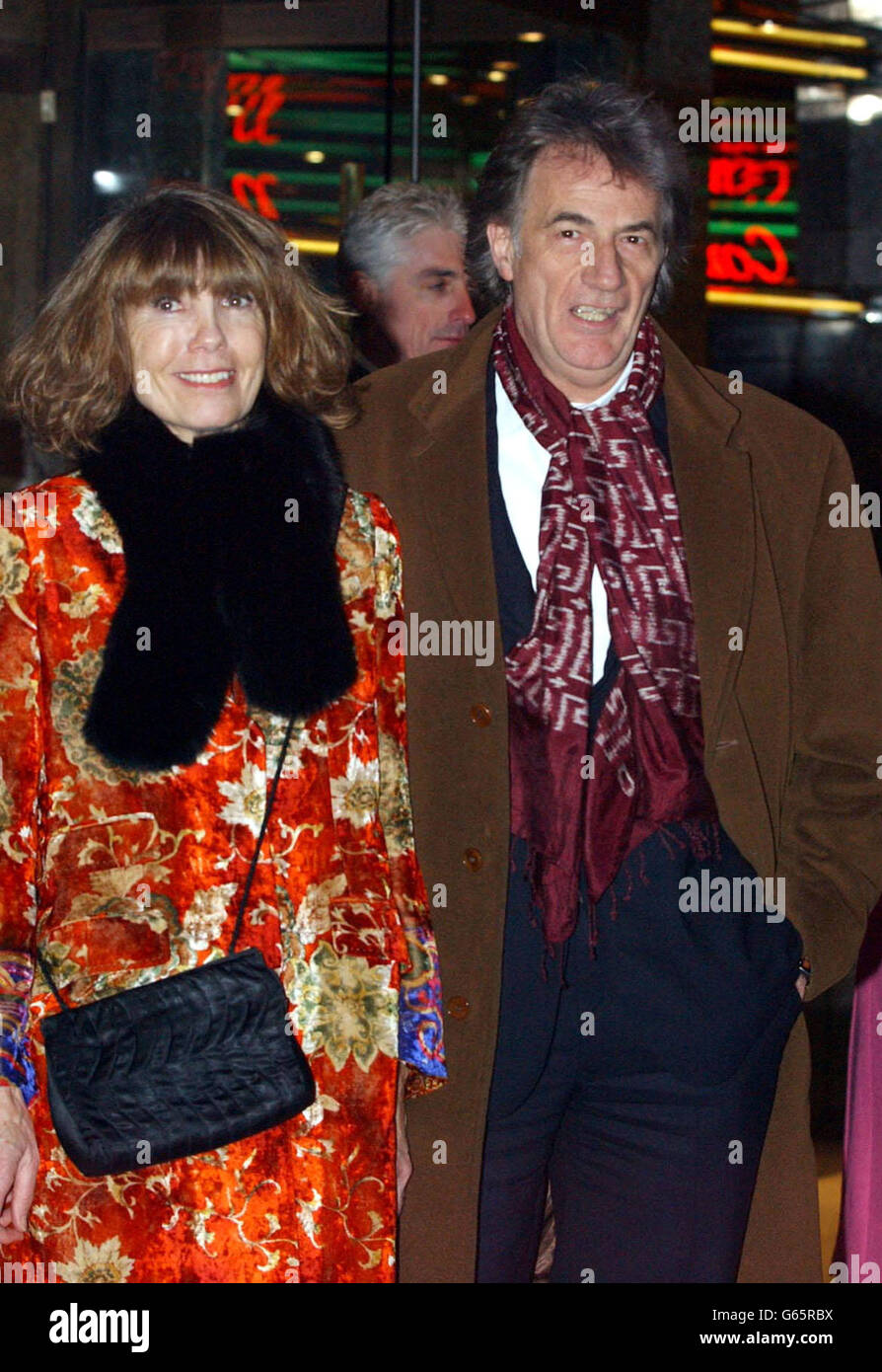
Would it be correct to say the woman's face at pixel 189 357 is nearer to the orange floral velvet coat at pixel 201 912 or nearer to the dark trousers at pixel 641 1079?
the orange floral velvet coat at pixel 201 912

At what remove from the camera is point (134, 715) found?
189cm

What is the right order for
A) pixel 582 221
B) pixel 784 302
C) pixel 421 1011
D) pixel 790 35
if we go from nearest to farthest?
1. pixel 421 1011
2. pixel 582 221
3. pixel 790 35
4. pixel 784 302

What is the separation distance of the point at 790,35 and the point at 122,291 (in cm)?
467

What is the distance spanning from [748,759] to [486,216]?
0.81 meters

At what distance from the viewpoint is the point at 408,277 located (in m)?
3.70

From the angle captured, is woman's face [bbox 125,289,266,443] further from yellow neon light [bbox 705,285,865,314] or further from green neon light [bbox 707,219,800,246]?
yellow neon light [bbox 705,285,865,314]

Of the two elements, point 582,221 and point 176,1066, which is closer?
point 176,1066

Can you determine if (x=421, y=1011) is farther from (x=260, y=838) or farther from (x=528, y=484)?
(x=528, y=484)

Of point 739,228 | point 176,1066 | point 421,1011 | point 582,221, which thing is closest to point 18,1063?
point 176,1066

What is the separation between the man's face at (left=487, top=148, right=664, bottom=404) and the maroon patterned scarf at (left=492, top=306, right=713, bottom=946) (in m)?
0.05

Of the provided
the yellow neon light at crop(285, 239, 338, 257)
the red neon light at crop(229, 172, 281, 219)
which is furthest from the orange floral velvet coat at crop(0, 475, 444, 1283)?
the red neon light at crop(229, 172, 281, 219)

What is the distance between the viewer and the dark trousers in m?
2.25

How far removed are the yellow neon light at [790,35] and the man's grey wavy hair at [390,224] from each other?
8.15 ft

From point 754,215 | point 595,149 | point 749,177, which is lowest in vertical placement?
point 595,149
